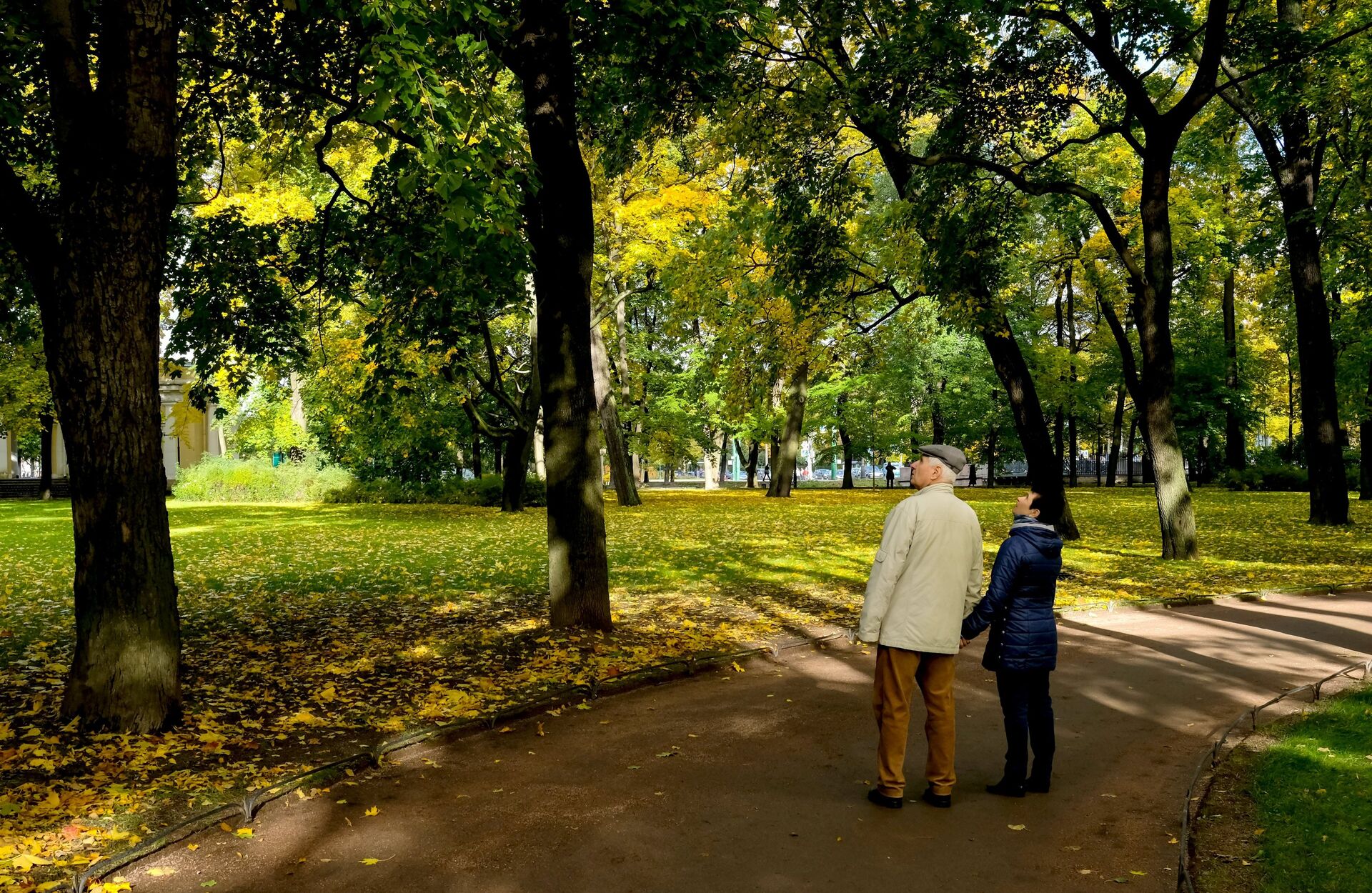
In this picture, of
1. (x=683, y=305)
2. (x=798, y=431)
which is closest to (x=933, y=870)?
(x=683, y=305)

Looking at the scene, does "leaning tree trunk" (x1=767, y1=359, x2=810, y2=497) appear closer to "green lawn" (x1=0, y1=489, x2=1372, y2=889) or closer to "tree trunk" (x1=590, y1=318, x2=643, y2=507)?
"tree trunk" (x1=590, y1=318, x2=643, y2=507)

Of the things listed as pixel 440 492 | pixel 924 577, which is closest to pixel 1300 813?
pixel 924 577

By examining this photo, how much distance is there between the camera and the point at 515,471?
28781 millimetres

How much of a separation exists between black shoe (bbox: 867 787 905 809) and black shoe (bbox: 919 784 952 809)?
140 millimetres

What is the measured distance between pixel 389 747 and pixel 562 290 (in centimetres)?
473

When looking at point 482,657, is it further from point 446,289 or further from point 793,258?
point 793,258

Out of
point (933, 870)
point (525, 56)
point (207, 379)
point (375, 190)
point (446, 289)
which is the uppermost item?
point (525, 56)

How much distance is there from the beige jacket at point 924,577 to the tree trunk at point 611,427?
80.8ft

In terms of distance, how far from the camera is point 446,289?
33.1 feet

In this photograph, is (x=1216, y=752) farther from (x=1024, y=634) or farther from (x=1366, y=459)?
(x=1366, y=459)

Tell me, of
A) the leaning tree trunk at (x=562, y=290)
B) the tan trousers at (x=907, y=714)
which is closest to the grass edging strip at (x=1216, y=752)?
the tan trousers at (x=907, y=714)

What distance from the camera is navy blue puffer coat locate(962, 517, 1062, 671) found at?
5.10 m

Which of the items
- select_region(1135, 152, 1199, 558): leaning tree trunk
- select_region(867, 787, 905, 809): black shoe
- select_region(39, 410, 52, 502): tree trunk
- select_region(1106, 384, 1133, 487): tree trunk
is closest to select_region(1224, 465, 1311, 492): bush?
select_region(1106, 384, 1133, 487): tree trunk

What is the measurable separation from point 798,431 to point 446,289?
2719 centimetres
